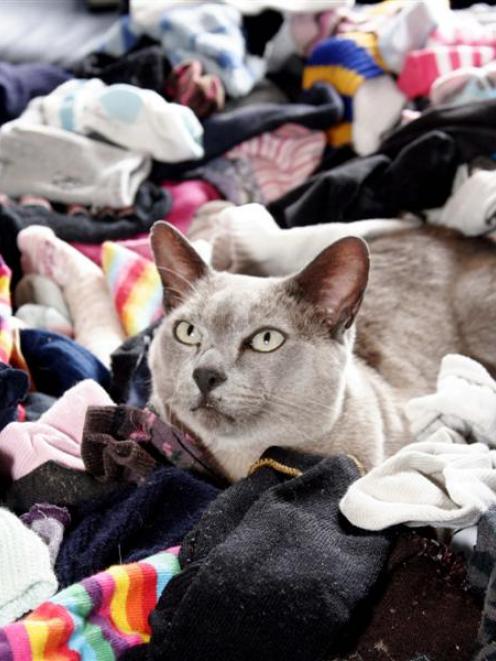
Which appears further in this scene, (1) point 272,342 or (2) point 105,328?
(2) point 105,328

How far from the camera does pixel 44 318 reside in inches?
64.5

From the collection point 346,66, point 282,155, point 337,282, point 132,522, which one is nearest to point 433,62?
point 346,66

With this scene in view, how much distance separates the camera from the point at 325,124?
6.64ft

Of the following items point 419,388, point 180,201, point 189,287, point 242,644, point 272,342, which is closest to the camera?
point 242,644

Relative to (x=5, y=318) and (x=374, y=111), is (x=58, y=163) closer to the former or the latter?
(x=5, y=318)

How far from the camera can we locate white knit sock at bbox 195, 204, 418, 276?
5.16 ft

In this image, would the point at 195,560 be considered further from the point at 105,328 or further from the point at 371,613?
the point at 105,328

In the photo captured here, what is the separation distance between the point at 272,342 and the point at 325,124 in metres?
1.07

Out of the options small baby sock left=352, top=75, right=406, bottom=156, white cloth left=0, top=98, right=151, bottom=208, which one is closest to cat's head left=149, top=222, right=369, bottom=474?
white cloth left=0, top=98, right=151, bottom=208

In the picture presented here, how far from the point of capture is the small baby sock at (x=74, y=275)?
1.65 meters

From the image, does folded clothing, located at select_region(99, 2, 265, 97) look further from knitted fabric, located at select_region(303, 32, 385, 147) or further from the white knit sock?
the white knit sock

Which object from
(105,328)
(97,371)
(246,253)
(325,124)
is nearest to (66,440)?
(97,371)

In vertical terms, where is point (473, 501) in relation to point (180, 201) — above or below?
above

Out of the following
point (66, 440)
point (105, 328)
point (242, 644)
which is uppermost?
point (242, 644)
